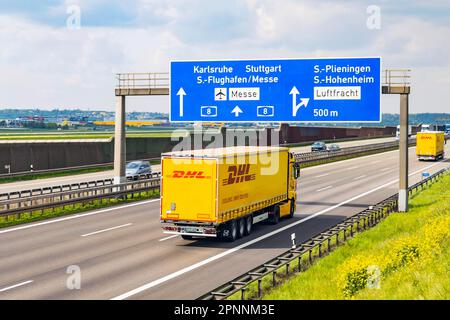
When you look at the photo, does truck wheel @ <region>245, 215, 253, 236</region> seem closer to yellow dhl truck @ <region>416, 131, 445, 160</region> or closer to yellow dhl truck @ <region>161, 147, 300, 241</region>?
yellow dhl truck @ <region>161, 147, 300, 241</region>

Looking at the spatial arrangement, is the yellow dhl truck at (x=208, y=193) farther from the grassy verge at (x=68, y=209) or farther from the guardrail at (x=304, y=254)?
the grassy verge at (x=68, y=209)

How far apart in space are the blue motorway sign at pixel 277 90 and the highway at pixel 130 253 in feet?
17.3

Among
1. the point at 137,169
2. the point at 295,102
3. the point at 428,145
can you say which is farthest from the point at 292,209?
the point at 428,145

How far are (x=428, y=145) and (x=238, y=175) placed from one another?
5702cm

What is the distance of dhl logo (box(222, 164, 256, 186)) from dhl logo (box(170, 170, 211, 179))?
0.86 metres

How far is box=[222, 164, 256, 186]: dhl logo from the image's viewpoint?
2554 cm

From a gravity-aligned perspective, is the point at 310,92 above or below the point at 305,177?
Result: above

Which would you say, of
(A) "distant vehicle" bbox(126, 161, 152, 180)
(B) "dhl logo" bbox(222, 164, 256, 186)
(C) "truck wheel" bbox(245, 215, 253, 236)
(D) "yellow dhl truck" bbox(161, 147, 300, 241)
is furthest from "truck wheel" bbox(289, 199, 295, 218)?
(A) "distant vehicle" bbox(126, 161, 152, 180)

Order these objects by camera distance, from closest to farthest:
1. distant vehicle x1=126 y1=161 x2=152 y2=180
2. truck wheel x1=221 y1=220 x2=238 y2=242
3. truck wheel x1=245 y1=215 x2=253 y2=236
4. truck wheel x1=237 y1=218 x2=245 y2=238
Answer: truck wheel x1=221 y1=220 x2=238 y2=242
truck wheel x1=237 y1=218 x2=245 y2=238
truck wheel x1=245 y1=215 x2=253 y2=236
distant vehicle x1=126 y1=161 x2=152 y2=180

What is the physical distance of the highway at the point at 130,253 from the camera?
61.2ft

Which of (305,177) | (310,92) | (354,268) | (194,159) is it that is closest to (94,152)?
(305,177)

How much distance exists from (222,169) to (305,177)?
3271cm
